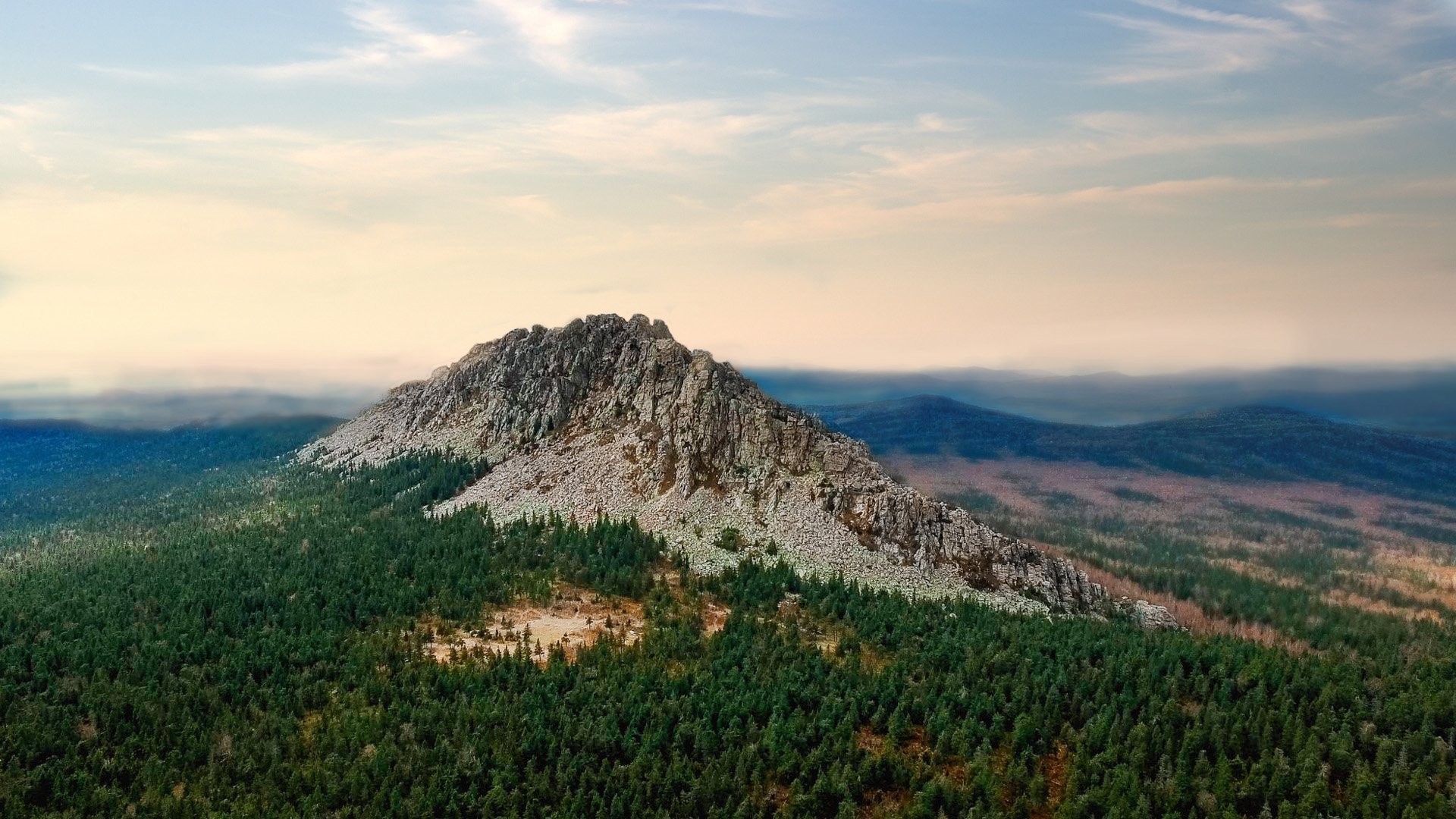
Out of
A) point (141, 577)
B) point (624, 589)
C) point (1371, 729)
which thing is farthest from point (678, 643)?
point (141, 577)

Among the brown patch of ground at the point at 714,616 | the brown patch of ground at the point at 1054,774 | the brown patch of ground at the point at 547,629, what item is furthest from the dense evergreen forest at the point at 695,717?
the brown patch of ground at the point at 547,629

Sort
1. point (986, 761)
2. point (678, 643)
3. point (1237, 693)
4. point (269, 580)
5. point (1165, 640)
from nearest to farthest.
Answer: point (986, 761) → point (1237, 693) → point (678, 643) → point (1165, 640) → point (269, 580)

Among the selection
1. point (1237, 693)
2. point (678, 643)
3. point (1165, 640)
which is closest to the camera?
point (1237, 693)

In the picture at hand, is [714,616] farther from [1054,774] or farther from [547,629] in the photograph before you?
[1054,774]

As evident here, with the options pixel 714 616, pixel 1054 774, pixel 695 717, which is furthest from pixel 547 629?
pixel 1054 774

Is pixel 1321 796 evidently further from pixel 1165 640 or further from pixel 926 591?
pixel 926 591

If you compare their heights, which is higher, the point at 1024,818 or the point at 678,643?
the point at 678,643

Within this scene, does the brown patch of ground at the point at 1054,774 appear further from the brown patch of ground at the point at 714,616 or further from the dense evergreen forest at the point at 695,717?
the brown patch of ground at the point at 714,616
